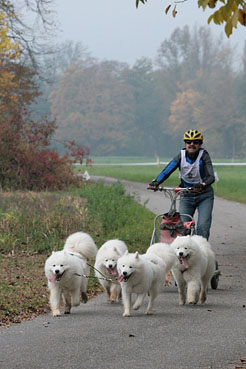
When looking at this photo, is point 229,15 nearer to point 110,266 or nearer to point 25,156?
point 110,266

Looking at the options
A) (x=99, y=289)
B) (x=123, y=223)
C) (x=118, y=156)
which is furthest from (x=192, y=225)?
(x=118, y=156)

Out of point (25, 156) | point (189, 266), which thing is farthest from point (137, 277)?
point (25, 156)

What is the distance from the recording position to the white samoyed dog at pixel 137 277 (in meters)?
9.23

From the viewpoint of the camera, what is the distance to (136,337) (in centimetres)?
814

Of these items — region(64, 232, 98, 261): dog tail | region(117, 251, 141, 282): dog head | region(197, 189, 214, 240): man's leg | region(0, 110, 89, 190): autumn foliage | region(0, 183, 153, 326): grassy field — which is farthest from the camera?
region(0, 110, 89, 190): autumn foliage

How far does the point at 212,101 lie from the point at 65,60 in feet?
184

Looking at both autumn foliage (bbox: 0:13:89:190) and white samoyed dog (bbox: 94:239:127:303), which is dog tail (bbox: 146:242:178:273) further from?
autumn foliage (bbox: 0:13:89:190)

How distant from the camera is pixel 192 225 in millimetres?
11156

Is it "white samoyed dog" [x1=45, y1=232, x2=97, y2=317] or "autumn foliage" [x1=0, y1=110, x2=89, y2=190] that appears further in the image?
"autumn foliage" [x1=0, y1=110, x2=89, y2=190]

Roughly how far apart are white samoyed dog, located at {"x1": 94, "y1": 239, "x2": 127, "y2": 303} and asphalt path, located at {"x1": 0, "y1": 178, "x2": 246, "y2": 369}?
0.20 meters

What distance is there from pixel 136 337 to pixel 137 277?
1267 mm

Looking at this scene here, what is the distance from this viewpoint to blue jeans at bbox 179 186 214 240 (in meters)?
11.7

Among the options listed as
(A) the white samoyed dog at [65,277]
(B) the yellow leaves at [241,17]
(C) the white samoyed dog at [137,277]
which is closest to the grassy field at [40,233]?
(A) the white samoyed dog at [65,277]

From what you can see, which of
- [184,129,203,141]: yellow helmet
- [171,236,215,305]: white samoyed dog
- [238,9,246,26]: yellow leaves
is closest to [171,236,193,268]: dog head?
[171,236,215,305]: white samoyed dog
